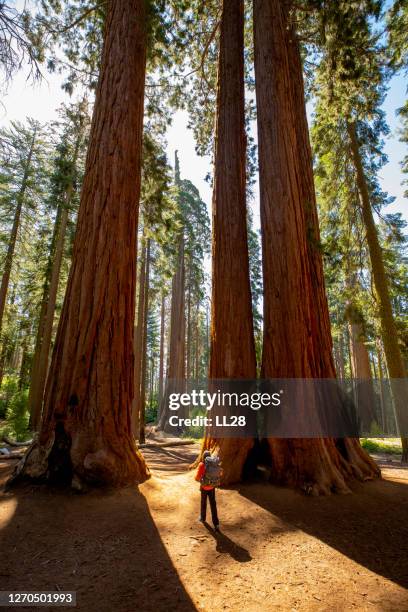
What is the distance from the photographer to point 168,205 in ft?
27.8

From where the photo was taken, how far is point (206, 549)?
3.25 metres

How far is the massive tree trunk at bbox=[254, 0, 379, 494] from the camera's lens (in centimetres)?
494

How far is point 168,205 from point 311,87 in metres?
5.93

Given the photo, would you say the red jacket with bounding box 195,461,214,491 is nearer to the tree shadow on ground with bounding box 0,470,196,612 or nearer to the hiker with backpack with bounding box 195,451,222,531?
the hiker with backpack with bounding box 195,451,222,531

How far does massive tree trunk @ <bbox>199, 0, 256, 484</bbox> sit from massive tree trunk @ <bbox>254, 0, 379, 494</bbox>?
443 millimetres

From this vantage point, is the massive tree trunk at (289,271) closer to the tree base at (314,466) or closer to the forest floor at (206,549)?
the tree base at (314,466)

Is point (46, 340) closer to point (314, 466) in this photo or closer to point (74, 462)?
point (74, 462)

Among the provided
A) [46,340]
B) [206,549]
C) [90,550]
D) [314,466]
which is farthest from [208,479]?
[46,340]

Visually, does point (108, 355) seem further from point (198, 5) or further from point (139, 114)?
point (198, 5)

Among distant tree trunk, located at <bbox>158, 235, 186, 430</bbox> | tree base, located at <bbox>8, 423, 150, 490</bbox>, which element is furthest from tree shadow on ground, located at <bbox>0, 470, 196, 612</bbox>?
distant tree trunk, located at <bbox>158, 235, 186, 430</bbox>

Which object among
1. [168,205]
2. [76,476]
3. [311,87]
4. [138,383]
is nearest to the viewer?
[76,476]

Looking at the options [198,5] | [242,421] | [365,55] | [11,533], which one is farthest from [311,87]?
[11,533]

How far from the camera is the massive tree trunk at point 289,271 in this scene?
4.94m

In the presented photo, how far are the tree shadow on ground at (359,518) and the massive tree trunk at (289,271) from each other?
0.31m
